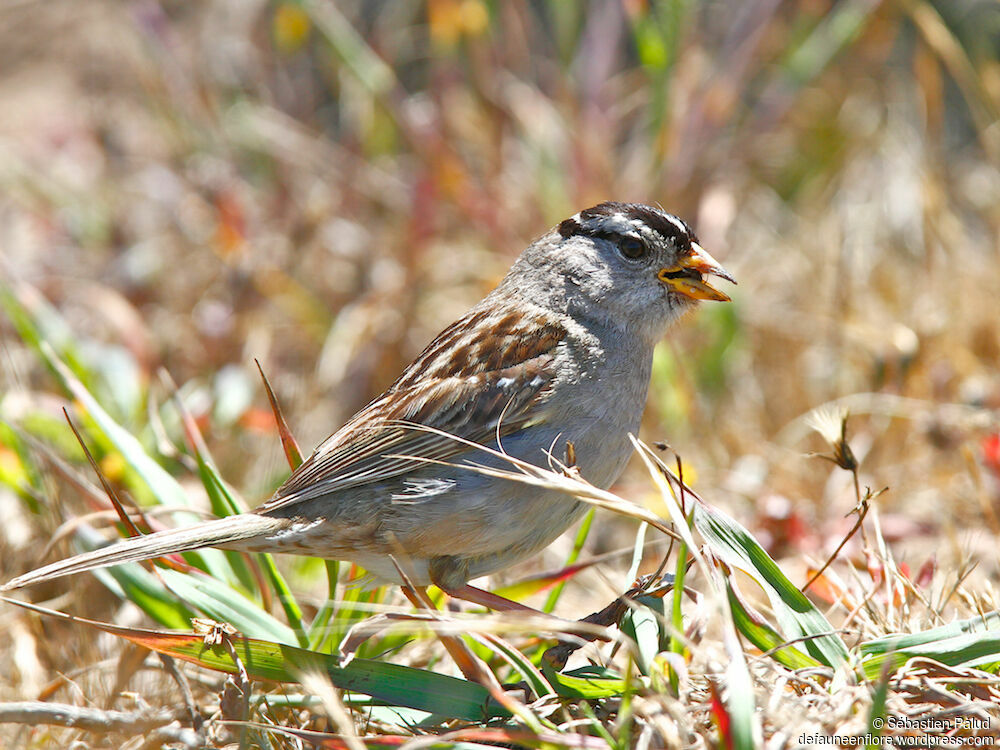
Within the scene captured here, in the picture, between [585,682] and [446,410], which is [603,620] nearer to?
[585,682]

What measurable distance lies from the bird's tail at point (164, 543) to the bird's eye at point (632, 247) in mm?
1143

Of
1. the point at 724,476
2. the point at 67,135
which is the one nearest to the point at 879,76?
the point at 724,476

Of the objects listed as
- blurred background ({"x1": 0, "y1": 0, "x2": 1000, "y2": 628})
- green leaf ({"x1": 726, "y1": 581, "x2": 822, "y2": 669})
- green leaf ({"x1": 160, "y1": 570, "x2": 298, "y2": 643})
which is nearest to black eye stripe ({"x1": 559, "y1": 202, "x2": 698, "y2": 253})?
blurred background ({"x1": 0, "y1": 0, "x2": 1000, "y2": 628})

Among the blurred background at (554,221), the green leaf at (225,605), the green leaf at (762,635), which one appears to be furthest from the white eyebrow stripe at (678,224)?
the green leaf at (225,605)

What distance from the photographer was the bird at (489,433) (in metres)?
2.43

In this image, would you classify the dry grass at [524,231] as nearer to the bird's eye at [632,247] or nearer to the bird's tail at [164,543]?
the bird's tail at [164,543]

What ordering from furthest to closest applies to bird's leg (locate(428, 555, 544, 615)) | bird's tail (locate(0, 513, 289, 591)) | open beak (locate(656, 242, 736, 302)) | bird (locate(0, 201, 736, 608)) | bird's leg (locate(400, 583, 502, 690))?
open beak (locate(656, 242, 736, 302)) → bird's leg (locate(428, 555, 544, 615)) → bird (locate(0, 201, 736, 608)) → bird's tail (locate(0, 513, 289, 591)) → bird's leg (locate(400, 583, 502, 690))

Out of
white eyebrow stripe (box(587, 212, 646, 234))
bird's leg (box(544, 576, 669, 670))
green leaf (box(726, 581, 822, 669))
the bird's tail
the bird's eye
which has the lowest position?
green leaf (box(726, 581, 822, 669))

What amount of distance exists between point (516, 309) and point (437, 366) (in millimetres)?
288

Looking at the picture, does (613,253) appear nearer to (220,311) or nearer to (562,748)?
(562,748)

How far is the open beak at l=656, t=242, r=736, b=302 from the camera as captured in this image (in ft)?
9.09

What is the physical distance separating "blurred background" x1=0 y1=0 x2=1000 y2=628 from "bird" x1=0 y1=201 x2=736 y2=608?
643 mm

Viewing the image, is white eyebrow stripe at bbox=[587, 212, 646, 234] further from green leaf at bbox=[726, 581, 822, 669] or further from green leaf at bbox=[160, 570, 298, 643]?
green leaf at bbox=[160, 570, 298, 643]

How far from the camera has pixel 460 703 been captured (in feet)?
7.11
